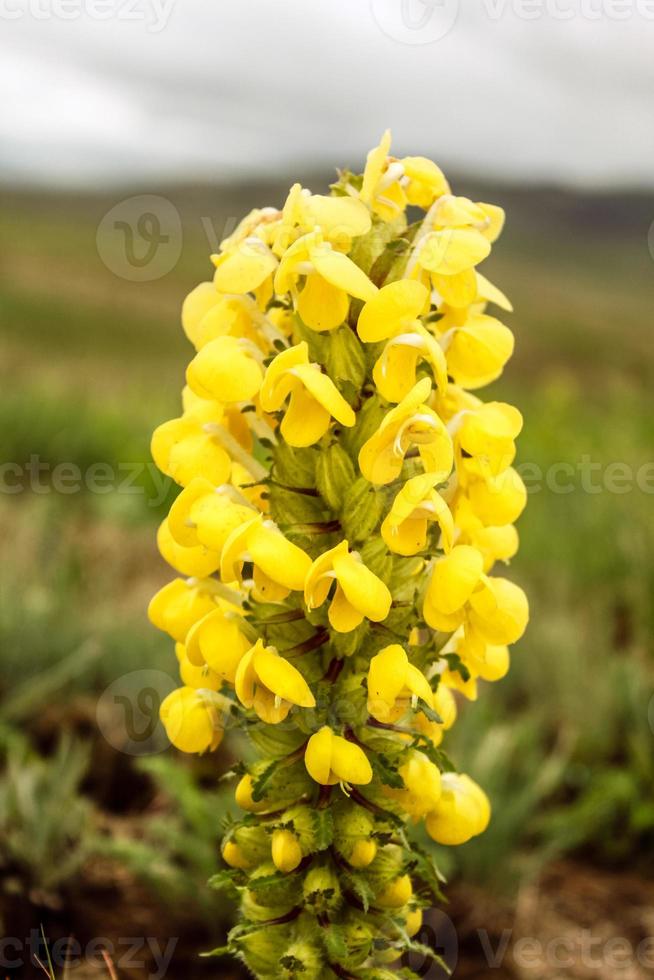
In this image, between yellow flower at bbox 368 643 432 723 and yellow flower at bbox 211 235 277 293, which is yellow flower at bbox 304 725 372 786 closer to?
yellow flower at bbox 368 643 432 723

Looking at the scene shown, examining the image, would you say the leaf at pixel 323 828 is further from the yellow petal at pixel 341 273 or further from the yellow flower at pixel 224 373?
the yellow petal at pixel 341 273

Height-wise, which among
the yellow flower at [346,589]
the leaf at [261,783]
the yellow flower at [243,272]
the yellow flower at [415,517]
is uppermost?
the yellow flower at [243,272]

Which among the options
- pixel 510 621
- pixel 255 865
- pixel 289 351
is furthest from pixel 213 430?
pixel 255 865

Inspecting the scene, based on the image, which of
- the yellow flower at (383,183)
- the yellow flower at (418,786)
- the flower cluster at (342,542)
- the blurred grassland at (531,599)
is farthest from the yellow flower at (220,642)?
the blurred grassland at (531,599)

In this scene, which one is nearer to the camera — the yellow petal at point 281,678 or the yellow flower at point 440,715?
the yellow petal at point 281,678

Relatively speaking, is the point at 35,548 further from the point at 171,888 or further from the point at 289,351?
the point at 289,351

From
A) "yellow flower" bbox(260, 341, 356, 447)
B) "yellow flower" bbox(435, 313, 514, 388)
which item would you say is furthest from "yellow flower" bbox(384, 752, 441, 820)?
"yellow flower" bbox(435, 313, 514, 388)

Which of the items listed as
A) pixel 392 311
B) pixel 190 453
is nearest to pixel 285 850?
pixel 190 453

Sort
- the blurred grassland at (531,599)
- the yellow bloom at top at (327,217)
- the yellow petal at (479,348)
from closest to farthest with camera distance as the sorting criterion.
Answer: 1. the yellow bloom at top at (327,217)
2. the yellow petal at (479,348)
3. the blurred grassland at (531,599)
